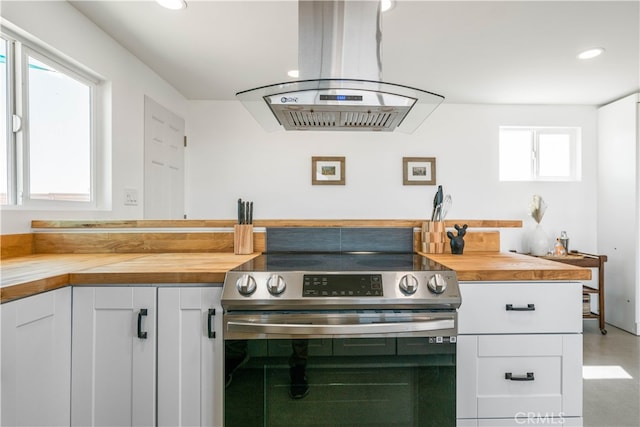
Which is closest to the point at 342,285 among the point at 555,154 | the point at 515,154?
the point at 515,154

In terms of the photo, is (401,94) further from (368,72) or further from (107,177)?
(107,177)

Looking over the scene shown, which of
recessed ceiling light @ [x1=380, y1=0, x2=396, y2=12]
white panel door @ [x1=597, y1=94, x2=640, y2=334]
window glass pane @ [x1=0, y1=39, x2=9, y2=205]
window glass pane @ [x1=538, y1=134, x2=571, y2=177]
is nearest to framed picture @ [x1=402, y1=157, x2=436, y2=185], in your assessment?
window glass pane @ [x1=538, y1=134, x2=571, y2=177]

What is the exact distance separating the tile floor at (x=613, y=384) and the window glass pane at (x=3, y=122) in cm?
322

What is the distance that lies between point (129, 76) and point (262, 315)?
2.27 metres

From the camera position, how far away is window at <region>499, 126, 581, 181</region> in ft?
12.5

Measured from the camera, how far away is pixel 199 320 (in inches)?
45.2

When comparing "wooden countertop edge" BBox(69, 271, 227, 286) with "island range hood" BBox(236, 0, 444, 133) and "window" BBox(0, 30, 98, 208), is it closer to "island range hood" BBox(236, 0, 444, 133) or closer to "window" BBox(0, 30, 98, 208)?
"island range hood" BBox(236, 0, 444, 133)

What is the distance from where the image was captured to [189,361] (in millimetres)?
1146

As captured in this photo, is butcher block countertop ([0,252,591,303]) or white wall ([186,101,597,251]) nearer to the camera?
butcher block countertop ([0,252,591,303])

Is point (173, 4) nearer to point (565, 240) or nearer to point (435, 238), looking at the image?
point (435, 238)

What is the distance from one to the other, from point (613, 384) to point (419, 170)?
7.61 ft

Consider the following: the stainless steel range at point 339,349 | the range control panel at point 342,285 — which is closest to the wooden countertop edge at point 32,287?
the stainless steel range at point 339,349

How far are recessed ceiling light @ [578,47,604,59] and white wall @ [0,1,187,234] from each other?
3265mm

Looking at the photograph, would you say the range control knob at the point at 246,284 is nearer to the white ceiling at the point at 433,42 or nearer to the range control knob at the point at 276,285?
the range control knob at the point at 276,285
